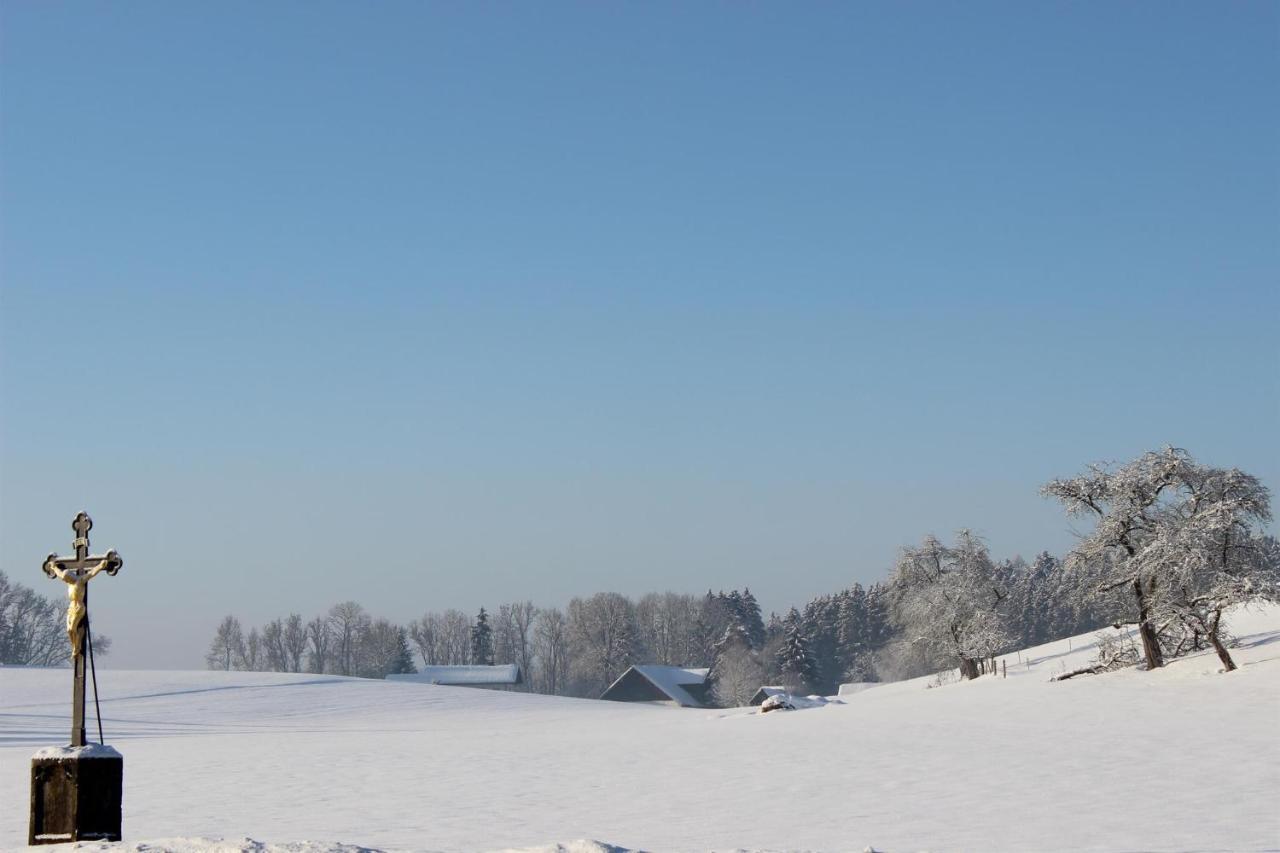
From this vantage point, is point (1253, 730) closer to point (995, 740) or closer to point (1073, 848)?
point (995, 740)

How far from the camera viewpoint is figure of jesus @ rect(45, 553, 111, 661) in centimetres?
1354

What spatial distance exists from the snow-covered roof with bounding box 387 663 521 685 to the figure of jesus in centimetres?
10185

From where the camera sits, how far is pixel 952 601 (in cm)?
6562

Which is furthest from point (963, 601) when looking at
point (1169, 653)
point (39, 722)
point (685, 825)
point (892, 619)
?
point (685, 825)

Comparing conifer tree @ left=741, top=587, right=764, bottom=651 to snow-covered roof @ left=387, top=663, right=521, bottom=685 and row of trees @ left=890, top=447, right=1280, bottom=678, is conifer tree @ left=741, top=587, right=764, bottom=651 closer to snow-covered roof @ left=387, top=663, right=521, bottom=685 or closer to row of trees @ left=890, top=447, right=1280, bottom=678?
snow-covered roof @ left=387, top=663, right=521, bottom=685

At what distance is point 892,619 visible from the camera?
72.9 metres

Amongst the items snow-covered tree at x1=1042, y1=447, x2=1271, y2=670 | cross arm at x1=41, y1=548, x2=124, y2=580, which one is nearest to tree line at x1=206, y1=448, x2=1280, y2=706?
snow-covered tree at x1=1042, y1=447, x2=1271, y2=670

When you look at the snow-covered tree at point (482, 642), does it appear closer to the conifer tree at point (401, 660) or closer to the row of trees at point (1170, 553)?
the conifer tree at point (401, 660)

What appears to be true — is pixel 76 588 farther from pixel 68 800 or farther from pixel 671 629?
pixel 671 629

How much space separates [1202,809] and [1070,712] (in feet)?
63.7

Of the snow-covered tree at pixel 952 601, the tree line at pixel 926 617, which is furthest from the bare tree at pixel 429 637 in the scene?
the snow-covered tree at pixel 952 601

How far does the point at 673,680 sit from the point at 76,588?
10731 centimetres

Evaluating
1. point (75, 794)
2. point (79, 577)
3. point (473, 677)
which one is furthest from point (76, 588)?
point (473, 677)

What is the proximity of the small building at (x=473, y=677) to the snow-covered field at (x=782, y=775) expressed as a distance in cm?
6196
